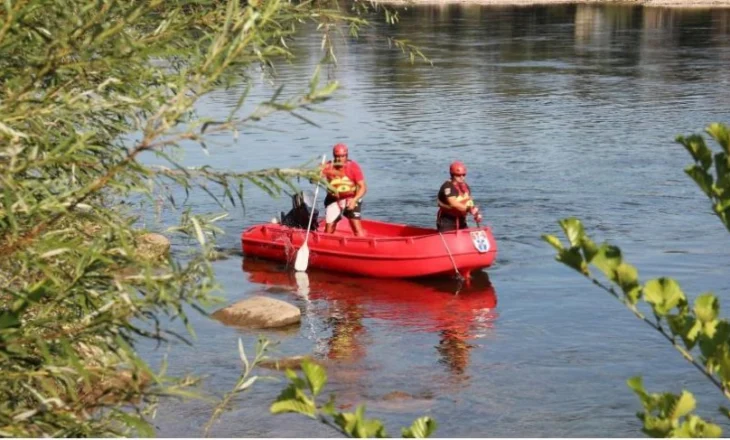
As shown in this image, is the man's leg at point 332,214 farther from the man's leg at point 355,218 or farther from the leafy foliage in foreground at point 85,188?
the leafy foliage in foreground at point 85,188

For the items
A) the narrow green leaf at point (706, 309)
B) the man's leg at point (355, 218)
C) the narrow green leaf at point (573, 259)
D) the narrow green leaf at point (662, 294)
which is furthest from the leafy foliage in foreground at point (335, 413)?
the man's leg at point (355, 218)

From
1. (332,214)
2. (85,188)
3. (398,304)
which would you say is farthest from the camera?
(332,214)

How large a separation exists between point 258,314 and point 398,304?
2334 millimetres

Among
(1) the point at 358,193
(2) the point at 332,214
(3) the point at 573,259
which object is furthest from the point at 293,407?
(2) the point at 332,214

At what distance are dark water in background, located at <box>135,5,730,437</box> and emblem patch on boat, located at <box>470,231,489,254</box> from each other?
67 centimetres

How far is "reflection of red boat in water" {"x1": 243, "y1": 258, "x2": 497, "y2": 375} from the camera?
16422mm

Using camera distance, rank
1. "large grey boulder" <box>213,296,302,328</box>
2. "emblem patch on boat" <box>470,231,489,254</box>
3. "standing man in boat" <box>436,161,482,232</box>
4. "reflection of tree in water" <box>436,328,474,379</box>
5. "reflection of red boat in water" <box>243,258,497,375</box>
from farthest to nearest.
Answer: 1. "emblem patch on boat" <box>470,231,489,254</box>
2. "standing man in boat" <box>436,161,482,232</box>
3. "large grey boulder" <box>213,296,302,328</box>
4. "reflection of red boat in water" <box>243,258,497,375</box>
5. "reflection of tree in water" <box>436,328,474,379</box>

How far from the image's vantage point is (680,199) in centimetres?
2378

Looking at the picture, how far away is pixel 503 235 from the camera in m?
21.8

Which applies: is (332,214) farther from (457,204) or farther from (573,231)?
(573,231)

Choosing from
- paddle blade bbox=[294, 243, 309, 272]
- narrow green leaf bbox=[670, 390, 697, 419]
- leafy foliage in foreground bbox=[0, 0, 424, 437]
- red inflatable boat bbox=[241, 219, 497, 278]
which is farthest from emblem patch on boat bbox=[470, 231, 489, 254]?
narrow green leaf bbox=[670, 390, 697, 419]

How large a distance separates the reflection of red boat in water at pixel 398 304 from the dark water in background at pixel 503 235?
0.04 meters

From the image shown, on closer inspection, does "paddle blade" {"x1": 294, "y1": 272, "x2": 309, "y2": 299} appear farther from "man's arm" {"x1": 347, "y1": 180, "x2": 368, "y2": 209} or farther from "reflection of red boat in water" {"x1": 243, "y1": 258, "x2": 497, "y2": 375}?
"man's arm" {"x1": 347, "y1": 180, "x2": 368, "y2": 209}

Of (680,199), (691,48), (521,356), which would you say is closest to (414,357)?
(521,356)
